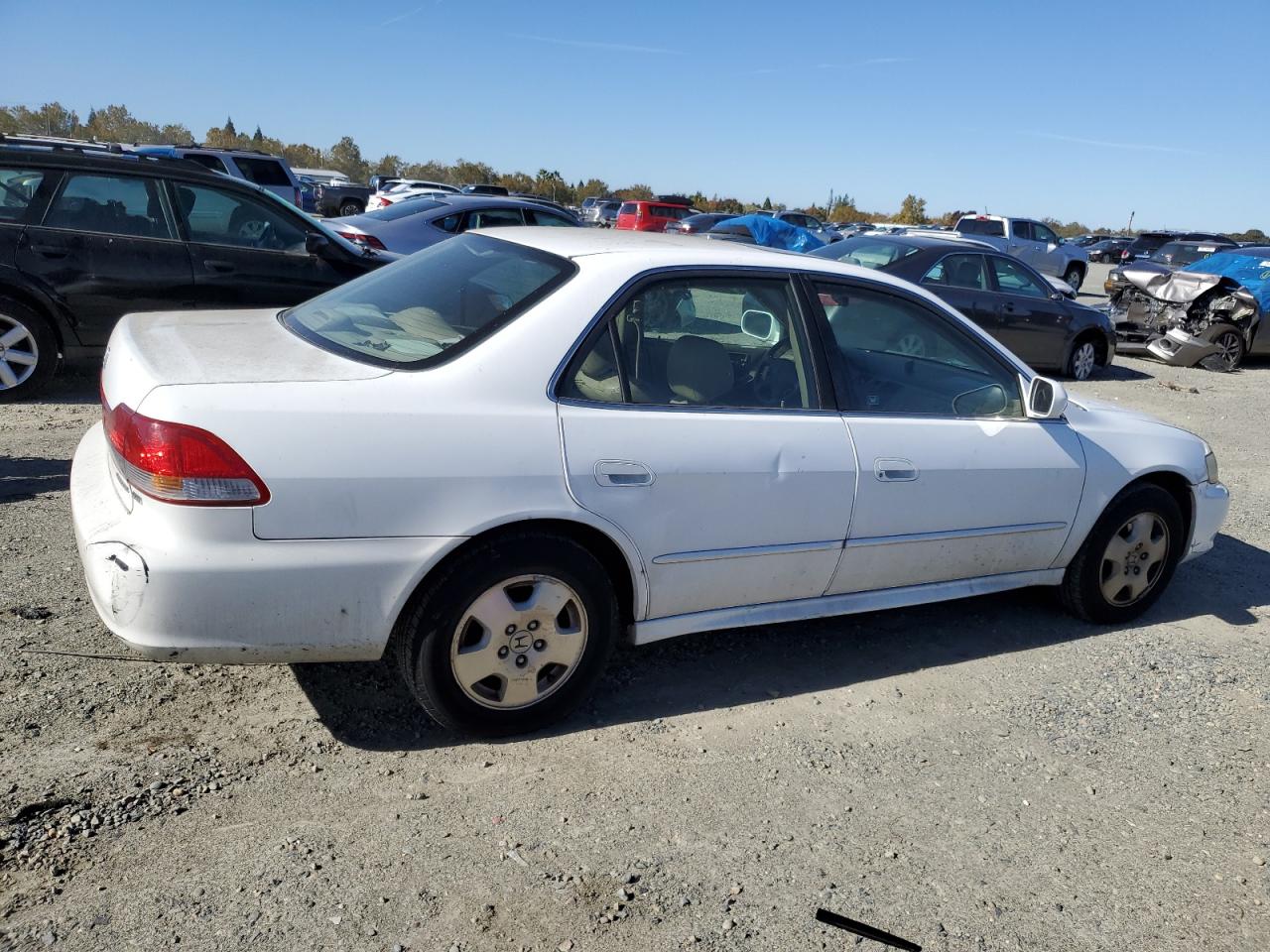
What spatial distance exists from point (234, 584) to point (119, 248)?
17.1ft

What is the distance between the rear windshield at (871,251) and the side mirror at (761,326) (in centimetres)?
692

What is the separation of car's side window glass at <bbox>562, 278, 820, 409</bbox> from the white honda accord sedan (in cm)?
1

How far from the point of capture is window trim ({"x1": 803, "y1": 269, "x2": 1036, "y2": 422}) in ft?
12.5

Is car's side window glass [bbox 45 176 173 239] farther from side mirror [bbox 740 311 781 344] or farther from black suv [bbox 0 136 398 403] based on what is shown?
side mirror [bbox 740 311 781 344]

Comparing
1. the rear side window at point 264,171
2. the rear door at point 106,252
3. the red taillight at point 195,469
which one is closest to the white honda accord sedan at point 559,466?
the red taillight at point 195,469

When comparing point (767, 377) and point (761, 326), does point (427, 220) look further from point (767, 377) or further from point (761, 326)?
point (767, 377)

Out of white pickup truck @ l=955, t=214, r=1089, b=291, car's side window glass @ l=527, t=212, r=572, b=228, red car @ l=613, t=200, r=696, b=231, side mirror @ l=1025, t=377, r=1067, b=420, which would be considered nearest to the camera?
side mirror @ l=1025, t=377, r=1067, b=420

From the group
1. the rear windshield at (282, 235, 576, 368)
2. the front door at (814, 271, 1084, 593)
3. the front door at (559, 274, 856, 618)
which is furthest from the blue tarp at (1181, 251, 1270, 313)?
the rear windshield at (282, 235, 576, 368)

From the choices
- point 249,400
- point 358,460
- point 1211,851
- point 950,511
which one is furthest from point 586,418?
point 1211,851

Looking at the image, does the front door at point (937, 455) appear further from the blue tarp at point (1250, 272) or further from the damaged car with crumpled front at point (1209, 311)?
the blue tarp at point (1250, 272)

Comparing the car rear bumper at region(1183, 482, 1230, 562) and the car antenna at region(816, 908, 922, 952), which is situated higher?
the car rear bumper at region(1183, 482, 1230, 562)

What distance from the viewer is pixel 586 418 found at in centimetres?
325

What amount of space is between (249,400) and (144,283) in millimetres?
4946

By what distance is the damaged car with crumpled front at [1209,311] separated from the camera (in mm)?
14070
